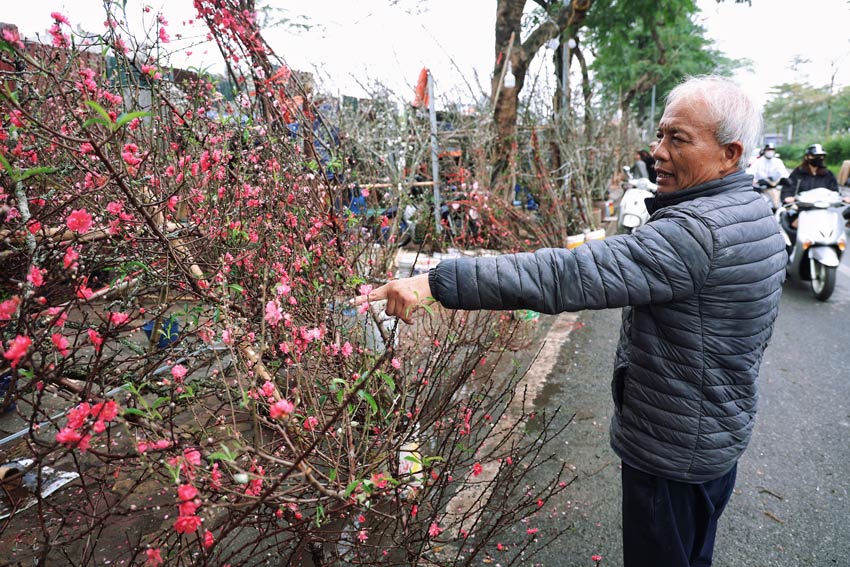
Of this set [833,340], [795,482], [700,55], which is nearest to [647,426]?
[795,482]

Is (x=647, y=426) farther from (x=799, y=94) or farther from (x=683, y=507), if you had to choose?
(x=799, y=94)

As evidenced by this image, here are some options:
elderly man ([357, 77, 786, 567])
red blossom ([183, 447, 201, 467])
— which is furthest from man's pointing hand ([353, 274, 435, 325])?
red blossom ([183, 447, 201, 467])

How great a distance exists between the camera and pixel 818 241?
6.23m

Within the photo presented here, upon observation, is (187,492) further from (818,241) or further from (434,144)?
(818,241)

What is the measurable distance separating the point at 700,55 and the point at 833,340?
68.2ft

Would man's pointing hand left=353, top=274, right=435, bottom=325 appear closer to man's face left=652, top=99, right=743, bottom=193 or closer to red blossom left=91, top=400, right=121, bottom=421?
red blossom left=91, top=400, right=121, bottom=421

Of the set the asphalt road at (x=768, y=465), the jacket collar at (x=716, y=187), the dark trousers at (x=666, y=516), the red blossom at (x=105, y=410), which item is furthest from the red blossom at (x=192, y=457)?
the asphalt road at (x=768, y=465)

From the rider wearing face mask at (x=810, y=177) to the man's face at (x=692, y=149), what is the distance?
661 cm

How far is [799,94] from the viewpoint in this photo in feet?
159

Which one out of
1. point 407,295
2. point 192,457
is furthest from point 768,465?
point 192,457

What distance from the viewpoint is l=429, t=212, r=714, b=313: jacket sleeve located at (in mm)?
1423

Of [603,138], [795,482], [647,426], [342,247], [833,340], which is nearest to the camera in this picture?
[647,426]

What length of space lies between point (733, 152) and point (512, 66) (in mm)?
7297

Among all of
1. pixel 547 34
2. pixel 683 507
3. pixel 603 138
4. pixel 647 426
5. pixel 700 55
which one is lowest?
pixel 683 507
